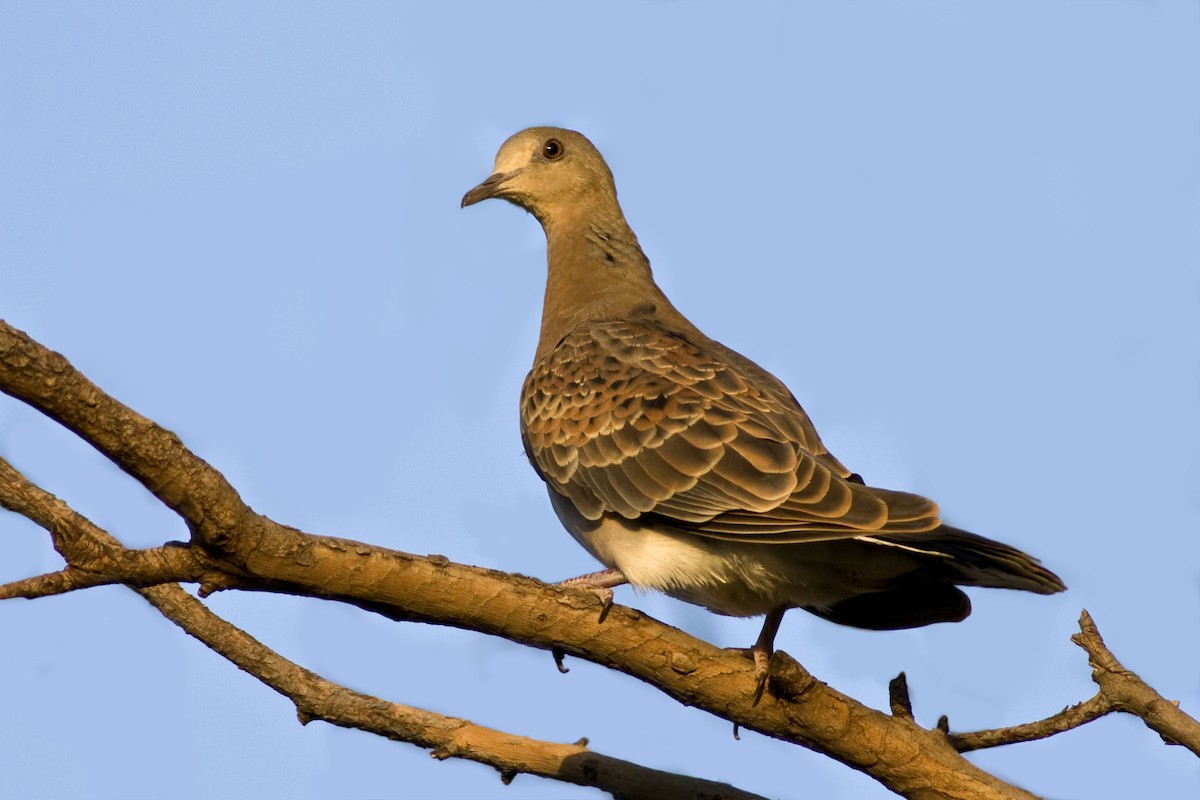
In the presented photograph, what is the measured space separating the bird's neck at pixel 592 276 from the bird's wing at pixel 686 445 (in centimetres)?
38

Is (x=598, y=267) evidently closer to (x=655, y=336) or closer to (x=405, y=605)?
(x=655, y=336)

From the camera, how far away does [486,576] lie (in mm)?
4730

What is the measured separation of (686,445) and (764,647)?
86 cm

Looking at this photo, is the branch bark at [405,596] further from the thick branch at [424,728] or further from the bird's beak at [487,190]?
the bird's beak at [487,190]

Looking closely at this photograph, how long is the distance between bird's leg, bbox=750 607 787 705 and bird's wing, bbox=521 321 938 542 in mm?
431

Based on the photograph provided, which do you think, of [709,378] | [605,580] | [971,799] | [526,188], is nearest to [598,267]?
[526,188]

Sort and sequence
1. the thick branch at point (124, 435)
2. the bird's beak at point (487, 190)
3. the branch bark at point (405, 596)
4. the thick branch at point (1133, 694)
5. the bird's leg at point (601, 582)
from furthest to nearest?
the bird's beak at point (487, 190) → the bird's leg at point (601, 582) → the thick branch at point (1133, 694) → the branch bark at point (405, 596) → the thick branch at point (124, 435)

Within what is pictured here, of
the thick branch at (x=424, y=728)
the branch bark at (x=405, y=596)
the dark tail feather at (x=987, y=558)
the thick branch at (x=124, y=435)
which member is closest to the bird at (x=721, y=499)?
the dark tail feather at (x=987, y=558)

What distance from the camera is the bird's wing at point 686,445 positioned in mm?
5328

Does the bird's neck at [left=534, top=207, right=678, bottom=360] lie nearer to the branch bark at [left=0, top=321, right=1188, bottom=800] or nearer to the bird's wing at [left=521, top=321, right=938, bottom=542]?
the bird's wing at [left=521, top=321, right=938, bottom=542]

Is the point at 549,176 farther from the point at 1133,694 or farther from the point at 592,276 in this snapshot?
the point at 1133,694

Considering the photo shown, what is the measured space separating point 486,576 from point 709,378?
1.91 metres

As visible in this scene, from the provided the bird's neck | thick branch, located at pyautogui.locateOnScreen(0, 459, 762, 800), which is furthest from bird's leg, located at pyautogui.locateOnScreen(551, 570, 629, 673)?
the bird's neck

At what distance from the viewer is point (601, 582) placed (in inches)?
228
